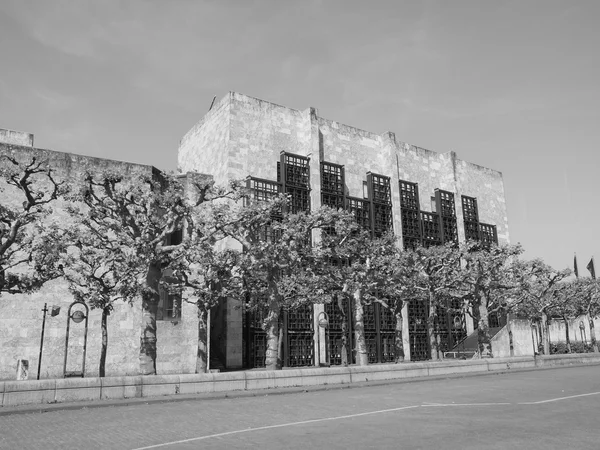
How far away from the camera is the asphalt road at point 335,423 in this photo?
30.4 feet

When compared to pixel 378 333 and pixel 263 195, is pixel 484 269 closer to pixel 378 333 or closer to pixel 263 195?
pixel 378 333

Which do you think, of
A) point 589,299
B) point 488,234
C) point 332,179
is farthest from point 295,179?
point 589,299

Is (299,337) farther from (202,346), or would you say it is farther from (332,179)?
(332,179)

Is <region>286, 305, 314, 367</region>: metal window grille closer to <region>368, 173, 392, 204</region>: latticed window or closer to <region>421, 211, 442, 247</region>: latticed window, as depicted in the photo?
<region>368, 173, 392, 204</region>: latticed window

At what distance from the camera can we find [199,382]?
715 inches

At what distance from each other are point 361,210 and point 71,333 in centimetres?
2506

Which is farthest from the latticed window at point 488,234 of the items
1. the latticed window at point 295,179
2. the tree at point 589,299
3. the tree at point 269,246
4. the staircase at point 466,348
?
the tree at point 269,246

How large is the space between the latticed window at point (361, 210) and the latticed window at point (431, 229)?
23.4 ft

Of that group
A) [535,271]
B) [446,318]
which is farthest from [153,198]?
[446,318]

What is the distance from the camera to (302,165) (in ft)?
134

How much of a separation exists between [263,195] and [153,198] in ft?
56.0

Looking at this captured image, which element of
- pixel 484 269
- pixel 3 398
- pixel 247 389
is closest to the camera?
pixel 3 398

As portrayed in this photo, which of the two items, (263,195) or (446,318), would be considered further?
(446,318)

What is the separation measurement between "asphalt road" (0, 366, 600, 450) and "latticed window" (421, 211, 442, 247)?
30.6 m
